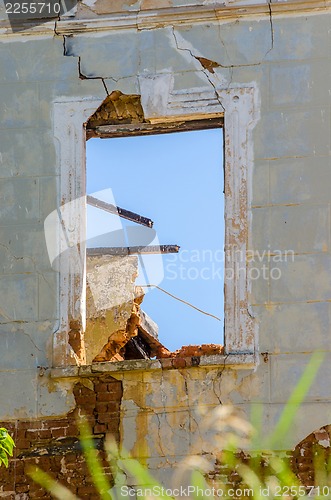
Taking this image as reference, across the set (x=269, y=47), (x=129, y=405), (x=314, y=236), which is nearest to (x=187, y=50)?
(x=269, y=47)

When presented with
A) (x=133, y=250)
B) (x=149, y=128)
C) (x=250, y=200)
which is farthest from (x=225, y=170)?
(x=133, y=250)

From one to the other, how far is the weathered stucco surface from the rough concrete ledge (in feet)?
0.06

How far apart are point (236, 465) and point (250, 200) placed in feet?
6.83

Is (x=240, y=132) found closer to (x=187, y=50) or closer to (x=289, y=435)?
(x=187, y=50)

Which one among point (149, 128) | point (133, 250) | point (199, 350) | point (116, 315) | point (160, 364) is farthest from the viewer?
point (133, 250)

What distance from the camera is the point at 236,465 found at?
12.6 meters

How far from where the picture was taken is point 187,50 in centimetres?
1355

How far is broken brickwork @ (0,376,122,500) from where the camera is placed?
12.8 m

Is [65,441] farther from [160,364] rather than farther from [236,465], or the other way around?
[236,465]

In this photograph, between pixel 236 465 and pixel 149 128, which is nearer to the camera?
pixel 236 465

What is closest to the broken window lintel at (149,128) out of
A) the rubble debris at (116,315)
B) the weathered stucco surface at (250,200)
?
the weathered stucco surface at (250,200)

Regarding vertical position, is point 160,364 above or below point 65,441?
above

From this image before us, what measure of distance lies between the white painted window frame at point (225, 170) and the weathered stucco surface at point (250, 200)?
4 cm

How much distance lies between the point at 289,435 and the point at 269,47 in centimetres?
314
